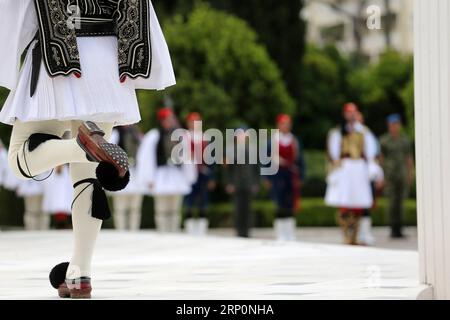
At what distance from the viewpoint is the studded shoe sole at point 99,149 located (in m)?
4.35

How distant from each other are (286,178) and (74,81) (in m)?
11.0

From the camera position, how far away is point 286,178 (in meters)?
15.7

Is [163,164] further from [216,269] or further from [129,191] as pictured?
[216,269]

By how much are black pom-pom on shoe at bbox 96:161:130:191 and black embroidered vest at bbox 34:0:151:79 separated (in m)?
0.48

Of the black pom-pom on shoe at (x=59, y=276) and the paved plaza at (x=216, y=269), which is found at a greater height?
the black pom-pom on shoe at (x=59, y=276)

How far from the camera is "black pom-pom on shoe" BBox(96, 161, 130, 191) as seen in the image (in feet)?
14.4

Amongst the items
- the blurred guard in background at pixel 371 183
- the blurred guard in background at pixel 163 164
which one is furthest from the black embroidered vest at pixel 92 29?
the blurred guard in background at pixel 163 164

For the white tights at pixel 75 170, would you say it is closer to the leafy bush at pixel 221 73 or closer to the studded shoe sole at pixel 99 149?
the studded shoe sole at pixel 99 149

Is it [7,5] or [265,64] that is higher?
[265,64]

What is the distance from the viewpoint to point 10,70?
4754 millimetres

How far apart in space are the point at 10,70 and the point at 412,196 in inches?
859

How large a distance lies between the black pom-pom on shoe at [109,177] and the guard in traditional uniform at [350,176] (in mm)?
10000
